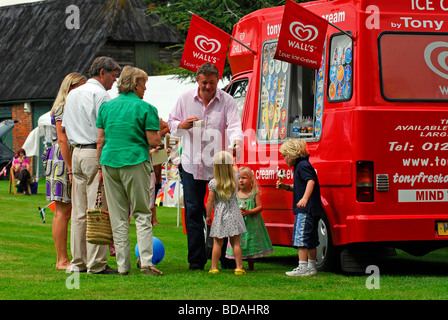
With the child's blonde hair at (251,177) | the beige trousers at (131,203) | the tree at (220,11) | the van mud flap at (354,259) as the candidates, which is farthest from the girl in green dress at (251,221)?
the tree at (220,11)

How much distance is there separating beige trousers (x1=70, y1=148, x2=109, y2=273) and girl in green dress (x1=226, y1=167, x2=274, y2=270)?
1437 millimetres

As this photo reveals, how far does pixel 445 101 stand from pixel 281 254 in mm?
3935

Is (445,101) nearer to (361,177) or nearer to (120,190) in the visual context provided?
(361,177)

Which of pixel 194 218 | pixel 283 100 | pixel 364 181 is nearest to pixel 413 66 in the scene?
pixel 364 181

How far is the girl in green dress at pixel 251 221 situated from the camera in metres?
9.80

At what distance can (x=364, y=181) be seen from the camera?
29.6 feet

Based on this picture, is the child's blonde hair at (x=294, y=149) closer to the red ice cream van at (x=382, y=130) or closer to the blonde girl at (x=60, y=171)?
the red ice cream van at (x=382, y=130)

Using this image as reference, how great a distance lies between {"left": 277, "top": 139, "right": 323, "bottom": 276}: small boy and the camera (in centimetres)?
920

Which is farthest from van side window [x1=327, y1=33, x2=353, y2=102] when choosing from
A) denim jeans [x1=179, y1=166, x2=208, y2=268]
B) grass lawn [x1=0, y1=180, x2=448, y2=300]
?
grass lawn [x1=0, y1=180, x2=448, y2=300]

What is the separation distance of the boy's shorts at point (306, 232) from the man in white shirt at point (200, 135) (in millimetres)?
1025

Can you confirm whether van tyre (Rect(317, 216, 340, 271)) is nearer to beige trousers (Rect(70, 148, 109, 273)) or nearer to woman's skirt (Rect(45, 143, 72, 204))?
beige trousers (Rect(70, 148, 109, 273))

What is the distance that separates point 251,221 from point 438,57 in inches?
100

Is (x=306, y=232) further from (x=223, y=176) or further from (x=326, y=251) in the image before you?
(x=223, y=176)

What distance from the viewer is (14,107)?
4581 cm
